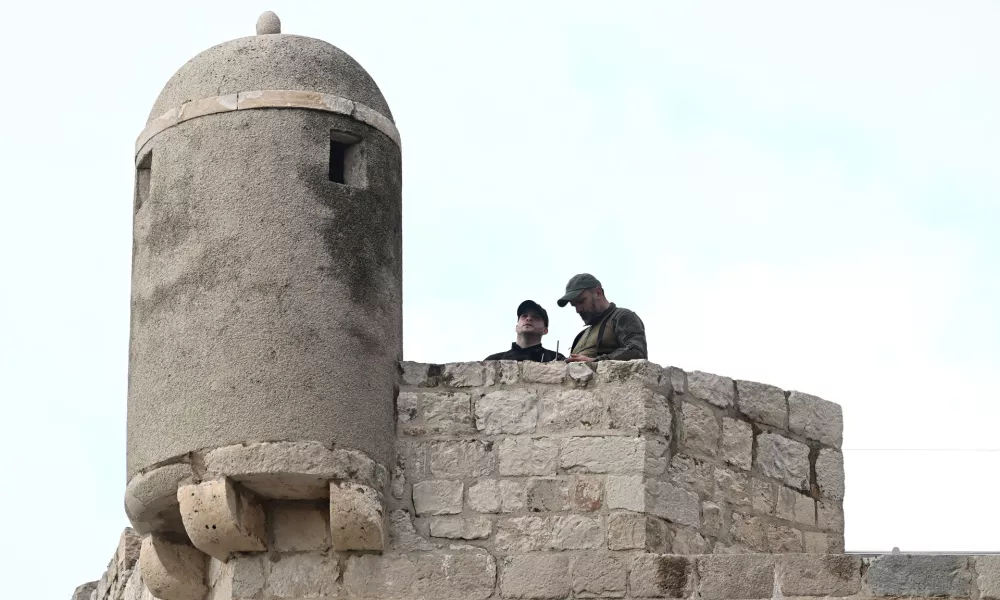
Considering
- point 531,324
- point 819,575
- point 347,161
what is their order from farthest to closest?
1. point 531,324
2. point 347,161
3. point 819,575

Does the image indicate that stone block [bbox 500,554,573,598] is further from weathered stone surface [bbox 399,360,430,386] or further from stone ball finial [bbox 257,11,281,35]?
stone ball finial [bbox 257,11,281,35]

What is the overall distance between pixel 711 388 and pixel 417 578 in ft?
5.82

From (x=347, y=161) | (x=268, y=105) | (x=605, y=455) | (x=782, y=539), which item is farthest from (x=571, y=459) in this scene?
(x=268, y=105)

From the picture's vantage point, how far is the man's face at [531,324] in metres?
12.1

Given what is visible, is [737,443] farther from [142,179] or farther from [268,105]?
[142,179]

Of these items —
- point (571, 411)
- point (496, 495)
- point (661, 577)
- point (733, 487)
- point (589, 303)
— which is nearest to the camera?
point (661, 577)

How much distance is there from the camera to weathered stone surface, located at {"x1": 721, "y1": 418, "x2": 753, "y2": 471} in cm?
1134

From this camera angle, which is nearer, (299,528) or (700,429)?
(299,528)

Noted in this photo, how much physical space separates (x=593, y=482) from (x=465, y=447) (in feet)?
2.06

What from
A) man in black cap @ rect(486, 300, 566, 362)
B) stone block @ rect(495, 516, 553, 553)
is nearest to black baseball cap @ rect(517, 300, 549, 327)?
man in black cap @ rect(486, 300, 566, 362)

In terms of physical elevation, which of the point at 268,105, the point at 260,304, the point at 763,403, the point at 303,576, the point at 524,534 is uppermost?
the point at 268,105

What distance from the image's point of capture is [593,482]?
35.3ft

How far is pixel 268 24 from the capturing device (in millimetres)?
11383

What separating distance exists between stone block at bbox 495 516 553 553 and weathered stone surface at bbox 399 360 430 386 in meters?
0.78
